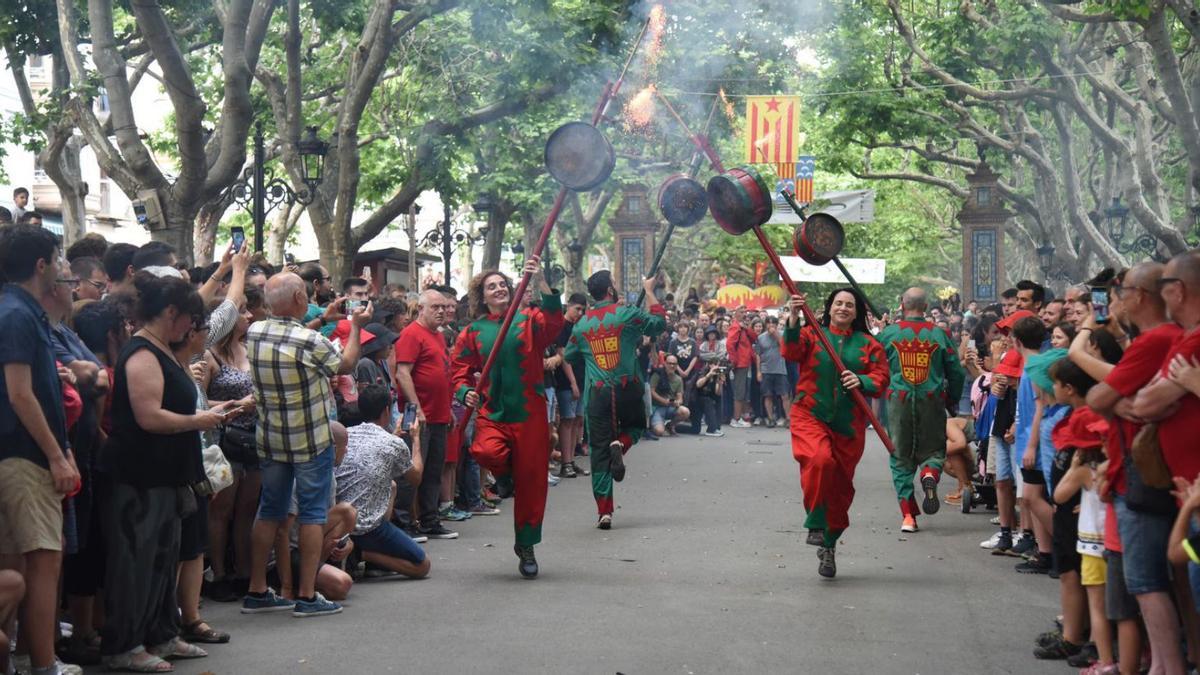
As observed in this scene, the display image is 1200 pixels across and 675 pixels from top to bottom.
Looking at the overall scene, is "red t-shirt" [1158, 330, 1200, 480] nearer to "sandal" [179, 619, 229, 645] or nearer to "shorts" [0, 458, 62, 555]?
"shorts" [0, 458, 62, 555]

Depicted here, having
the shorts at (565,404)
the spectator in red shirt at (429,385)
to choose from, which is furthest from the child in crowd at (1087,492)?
the shorts at (565,404)

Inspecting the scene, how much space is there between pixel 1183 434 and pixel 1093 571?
1.32 metres

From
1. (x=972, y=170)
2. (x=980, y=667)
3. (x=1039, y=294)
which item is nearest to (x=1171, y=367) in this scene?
(x=980, y=667)

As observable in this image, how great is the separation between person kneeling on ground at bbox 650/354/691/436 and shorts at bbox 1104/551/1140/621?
16.0 metres

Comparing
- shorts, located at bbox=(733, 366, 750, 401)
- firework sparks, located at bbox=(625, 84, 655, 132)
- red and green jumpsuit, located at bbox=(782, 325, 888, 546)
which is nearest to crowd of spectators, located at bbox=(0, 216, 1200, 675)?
red and green jumpsuit, located at bbox=(782, 325, 888, 546)

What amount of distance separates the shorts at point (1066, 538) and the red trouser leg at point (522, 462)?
141 inches

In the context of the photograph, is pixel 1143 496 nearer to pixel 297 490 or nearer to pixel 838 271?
pixel 297 490

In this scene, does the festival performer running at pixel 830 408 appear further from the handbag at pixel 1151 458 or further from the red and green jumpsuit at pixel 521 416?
the handbag at pixel 1151 458

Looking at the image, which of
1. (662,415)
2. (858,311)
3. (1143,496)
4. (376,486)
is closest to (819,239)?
(858,311)

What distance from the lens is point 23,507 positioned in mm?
6145

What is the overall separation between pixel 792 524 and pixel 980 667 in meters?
5.52

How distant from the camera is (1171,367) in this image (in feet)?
18.4

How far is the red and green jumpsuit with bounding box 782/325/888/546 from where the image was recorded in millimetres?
9945

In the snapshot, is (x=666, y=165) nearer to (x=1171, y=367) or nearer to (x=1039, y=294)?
(x=1039, y=294)
